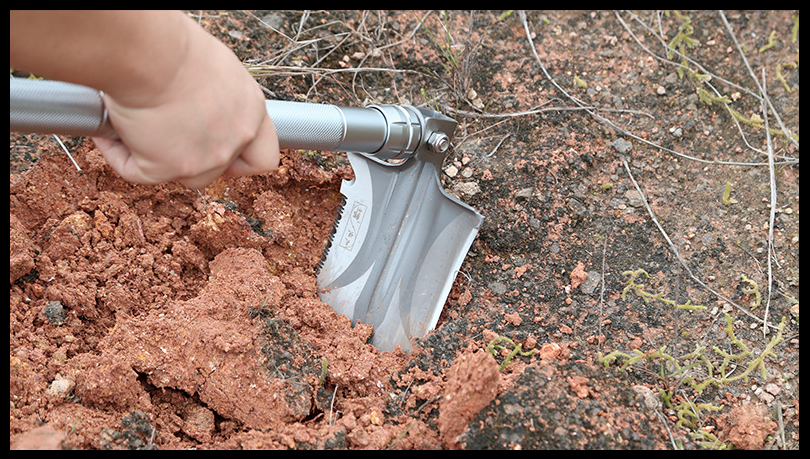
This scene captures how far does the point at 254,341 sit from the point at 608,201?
1.06m

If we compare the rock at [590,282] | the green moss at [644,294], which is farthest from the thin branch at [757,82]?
the rock at [590,282]

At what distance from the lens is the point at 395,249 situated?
5.50 ft

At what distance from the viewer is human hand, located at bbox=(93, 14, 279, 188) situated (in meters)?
0.87

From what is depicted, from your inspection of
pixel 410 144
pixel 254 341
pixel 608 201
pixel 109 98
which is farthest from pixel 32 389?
pixel 608 201

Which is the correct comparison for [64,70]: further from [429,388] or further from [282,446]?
[429,388]

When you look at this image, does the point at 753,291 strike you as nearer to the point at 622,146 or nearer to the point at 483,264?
the point at 622,146

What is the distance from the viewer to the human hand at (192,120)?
34.1 inches

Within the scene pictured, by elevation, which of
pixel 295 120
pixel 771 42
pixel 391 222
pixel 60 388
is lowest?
pixel 60 388

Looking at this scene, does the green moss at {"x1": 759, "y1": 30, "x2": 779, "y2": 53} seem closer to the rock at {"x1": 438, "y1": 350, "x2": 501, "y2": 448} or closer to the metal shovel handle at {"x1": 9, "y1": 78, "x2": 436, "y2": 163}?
the metal shovel handle at {"x1": 9, "y1": 78, "x2": 436, "y2": 163}

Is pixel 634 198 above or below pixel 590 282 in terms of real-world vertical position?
above

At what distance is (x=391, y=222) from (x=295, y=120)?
18.7 inches

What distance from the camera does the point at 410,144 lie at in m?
1.54

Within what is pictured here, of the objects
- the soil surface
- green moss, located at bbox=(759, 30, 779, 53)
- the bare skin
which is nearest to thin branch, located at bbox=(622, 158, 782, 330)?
the soil surface

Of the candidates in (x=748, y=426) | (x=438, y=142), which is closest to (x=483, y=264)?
(x=438, y=142)
